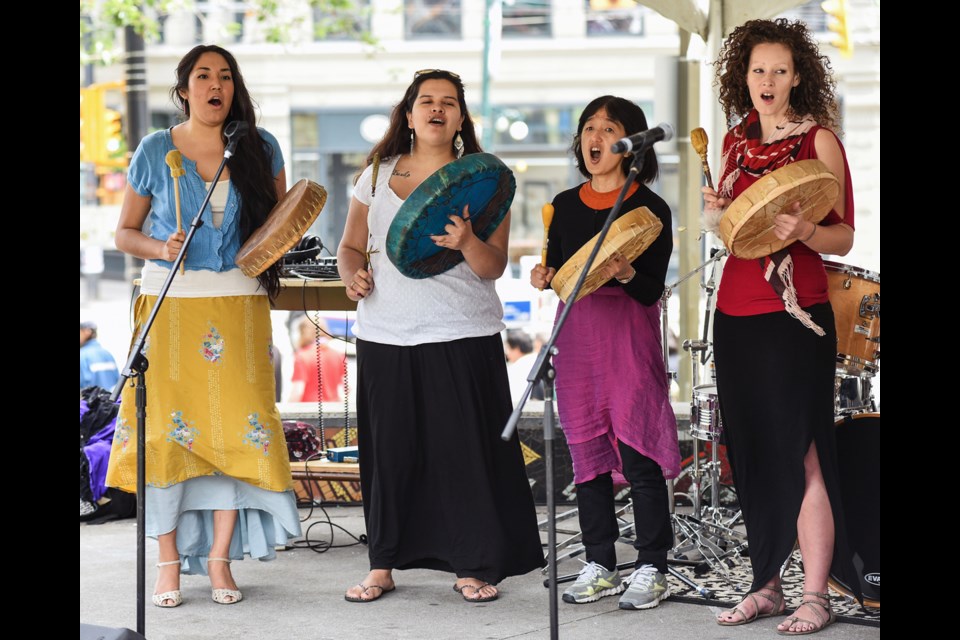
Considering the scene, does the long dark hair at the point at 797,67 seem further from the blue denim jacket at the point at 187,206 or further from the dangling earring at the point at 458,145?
the blue denim jacket at the point at 187,206

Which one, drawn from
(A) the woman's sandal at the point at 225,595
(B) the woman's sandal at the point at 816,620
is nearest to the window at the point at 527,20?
(A) the woman's sandal at the point at 225,595

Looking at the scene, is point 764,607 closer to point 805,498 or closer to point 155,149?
point 805,498

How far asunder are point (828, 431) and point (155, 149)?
2110mm

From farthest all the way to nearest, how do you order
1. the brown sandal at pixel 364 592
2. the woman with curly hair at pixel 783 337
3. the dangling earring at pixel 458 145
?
the brown sandal at pixel 364 592, the dangling earring at pixel 458 145, the woman with curly hair at pixel 783 337

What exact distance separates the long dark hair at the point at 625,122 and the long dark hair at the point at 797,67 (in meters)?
0.30

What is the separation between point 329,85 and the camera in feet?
55.7

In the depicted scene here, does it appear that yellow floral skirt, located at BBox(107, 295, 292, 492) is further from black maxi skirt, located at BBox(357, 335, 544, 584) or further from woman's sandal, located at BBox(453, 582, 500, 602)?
woman's sandal, located at BBox(453, 582, 500, 602)

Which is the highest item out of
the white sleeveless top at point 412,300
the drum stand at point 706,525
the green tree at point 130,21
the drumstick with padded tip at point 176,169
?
the green tree at point 130,21

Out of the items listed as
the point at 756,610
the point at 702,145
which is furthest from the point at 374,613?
the point at 702,145

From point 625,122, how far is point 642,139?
0.64 metres

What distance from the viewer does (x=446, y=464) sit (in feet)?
12.1

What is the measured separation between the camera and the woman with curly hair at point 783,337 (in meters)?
3.25

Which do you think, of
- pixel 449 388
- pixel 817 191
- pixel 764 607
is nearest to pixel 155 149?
pixel 449 388
